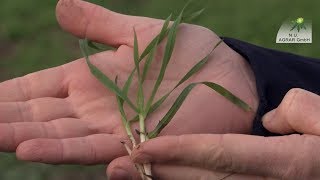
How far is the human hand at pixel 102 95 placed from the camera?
1508 mm

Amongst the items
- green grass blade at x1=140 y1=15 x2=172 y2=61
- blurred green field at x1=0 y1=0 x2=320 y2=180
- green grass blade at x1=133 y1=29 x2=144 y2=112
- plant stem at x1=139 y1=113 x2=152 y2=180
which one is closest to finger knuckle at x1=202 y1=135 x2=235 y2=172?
plant stem at x1=139 y1=113 x2=152 y2=180

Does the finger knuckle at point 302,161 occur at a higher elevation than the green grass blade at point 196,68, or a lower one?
lower

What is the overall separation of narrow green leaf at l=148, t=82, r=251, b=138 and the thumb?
0.13m

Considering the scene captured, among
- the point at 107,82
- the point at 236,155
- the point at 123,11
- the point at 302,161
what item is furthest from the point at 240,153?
the point at 123,11

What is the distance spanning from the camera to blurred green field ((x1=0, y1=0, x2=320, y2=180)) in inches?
125

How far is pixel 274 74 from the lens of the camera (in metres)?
1.76

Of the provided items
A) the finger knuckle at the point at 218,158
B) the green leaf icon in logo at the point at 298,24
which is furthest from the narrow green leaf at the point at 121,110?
the green leaf icon in logo at the point at 298,24

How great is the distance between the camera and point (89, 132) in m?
1.59

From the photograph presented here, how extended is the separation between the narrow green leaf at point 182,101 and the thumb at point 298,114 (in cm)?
13

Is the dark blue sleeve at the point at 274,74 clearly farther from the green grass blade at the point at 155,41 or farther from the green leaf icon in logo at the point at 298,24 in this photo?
the green leaf icon in logo at the point at 298,24

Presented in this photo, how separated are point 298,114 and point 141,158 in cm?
42

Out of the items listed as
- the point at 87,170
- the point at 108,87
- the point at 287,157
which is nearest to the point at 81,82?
the point at 108,87

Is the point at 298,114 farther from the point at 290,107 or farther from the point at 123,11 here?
the point at 123,11

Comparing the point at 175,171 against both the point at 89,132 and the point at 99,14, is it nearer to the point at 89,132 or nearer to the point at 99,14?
the point at 89,132
